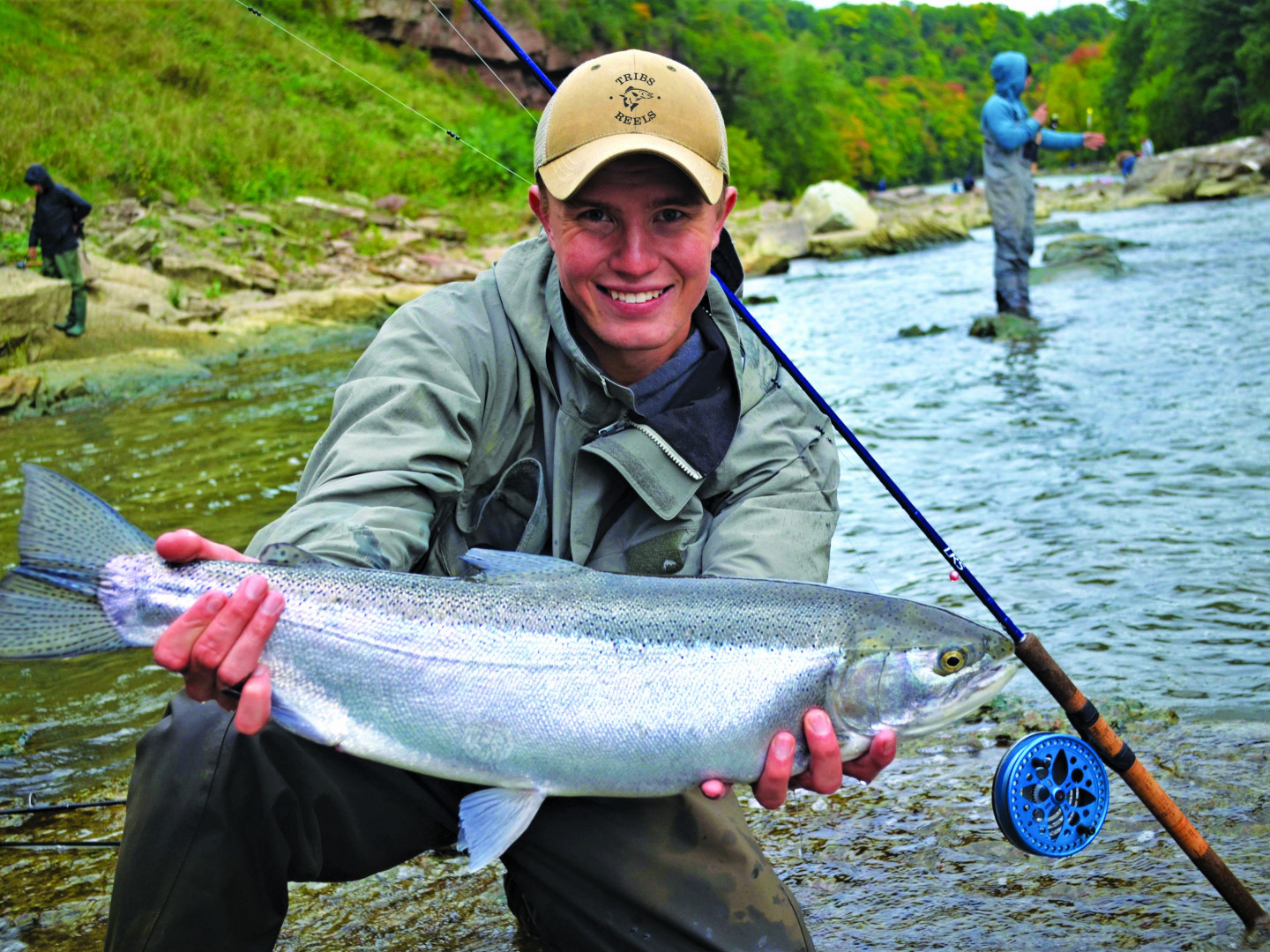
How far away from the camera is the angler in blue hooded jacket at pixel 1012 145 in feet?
38.2

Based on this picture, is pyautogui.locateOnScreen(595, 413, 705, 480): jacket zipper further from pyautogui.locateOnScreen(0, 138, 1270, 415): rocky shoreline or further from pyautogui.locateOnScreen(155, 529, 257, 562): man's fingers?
pyautogui.locateOnScreen(0, 138, 1270, 415): rocky shoreline

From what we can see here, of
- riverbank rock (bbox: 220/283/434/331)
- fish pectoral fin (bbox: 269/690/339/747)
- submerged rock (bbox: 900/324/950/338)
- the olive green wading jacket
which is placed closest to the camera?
fish pectoral fin (bbox: 269/690/339/747)

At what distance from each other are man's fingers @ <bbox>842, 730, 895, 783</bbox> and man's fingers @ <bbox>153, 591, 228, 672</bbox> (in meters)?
1.25

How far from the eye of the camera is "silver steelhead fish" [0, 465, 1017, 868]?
1.97 metres

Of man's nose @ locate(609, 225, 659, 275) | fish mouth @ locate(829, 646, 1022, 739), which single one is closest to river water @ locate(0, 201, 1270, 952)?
fish mouth @ locate(829, 646, 1022, 739)

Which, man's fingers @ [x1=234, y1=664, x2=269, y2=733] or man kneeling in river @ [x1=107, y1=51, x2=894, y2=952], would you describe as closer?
man's fingers @ [x1=234, y1=664, x2=269, y2=733]

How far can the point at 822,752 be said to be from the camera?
2.10m

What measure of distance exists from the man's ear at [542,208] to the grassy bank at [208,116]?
20.1 metres

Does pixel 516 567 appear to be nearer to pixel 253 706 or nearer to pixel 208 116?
pixel 253 706

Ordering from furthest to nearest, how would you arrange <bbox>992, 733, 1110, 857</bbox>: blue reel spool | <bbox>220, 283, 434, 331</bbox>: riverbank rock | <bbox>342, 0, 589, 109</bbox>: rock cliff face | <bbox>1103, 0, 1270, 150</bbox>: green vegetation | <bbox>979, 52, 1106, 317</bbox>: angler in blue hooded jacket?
<bbox>1103, 0, 1270, 150</bbox>: green vegetation
<bbox>342, 0, 589, 109</bbox>: rock cliff face
<bbox>220, 283, 434, 331</bbox>: riverbank rock
<bbox>979, 52, 1106, 317</bbox>: angler in blue hooded jacket
<bbox>992, 733, 1110, 857</bbox>: blue reel spool

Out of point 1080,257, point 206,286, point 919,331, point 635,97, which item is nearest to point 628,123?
point 635,97

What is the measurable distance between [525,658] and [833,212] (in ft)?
119

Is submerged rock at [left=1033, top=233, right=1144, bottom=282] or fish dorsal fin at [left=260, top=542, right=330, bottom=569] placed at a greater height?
submerged rock at [left=1033, top=233, right=1144, bottom=282]

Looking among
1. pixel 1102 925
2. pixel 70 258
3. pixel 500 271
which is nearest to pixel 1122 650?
pixel 1102 925
